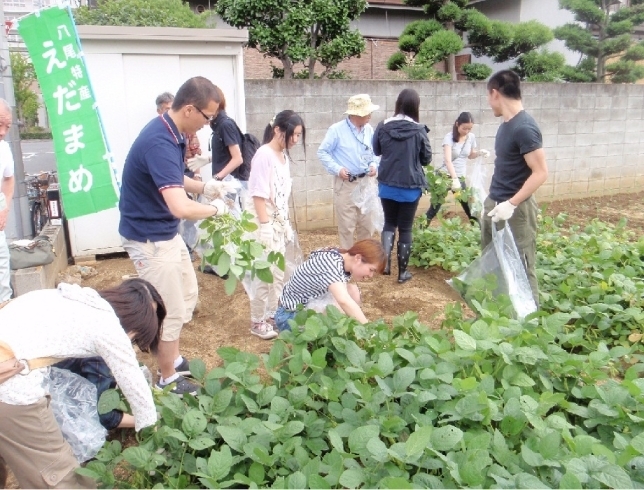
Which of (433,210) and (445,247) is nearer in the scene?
(445,247)

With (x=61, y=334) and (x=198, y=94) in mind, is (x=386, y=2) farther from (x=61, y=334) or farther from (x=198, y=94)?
(x=61, y=334)

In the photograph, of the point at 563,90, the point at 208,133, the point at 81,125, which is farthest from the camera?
the point at 563,90

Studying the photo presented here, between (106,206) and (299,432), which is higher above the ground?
(106,206)

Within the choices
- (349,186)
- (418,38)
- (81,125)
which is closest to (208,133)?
(81,125)

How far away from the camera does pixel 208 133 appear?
532 centimetres

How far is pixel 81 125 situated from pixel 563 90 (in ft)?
21.5

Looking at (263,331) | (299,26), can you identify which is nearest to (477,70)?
(299,26)

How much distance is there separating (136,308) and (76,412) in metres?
0.42

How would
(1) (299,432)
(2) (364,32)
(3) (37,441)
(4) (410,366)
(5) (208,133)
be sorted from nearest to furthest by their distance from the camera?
(3) (37,441) → (1) (299,432) → (4) (410,366) → (5) (208,133) → (2) (364,32)

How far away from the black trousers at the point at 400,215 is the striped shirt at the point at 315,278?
1583mm

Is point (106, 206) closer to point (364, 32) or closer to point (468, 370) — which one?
point (468, 370)

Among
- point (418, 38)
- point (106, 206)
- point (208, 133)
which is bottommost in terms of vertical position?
point (106, 206)

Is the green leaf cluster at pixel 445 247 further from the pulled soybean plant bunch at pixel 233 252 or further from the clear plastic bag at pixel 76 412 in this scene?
the clear plastic bag at pixel 76 412

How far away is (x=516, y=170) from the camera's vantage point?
3428mm
